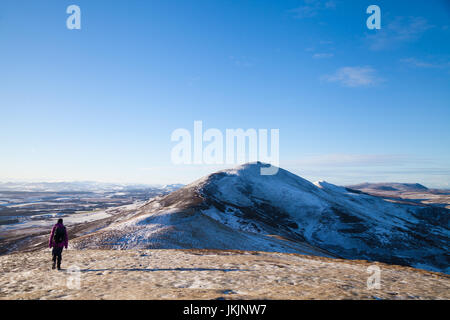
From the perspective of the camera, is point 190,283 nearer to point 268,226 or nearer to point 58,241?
point 58,241

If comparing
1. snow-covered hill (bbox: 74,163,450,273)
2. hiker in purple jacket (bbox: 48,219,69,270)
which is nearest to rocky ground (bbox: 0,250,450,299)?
hiker in purple jacket (bbox: 48,219,69,270)

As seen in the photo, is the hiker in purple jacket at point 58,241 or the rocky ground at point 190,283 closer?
the rocky ground at point 190,283

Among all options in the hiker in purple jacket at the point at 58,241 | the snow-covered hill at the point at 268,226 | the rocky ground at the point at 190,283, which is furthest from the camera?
the snow-covered hill at the point at 268,226

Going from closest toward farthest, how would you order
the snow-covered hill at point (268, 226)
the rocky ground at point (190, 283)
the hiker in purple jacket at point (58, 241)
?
the rocky ground at point (190, 283), the hiker in purple jacket at point (58, 241), the snow-covered hill at point (268, 226)

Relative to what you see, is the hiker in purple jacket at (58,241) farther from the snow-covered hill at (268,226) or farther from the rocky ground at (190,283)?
the snow-covered hill at (268,226)

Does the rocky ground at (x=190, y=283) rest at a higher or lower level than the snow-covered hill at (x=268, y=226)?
higher

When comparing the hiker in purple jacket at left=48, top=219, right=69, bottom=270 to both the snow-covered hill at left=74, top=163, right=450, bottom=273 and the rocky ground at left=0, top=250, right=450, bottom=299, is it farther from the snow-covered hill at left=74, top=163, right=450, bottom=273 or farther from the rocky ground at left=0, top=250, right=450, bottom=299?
the snow-covered hill at left=74, top=163, right=450, bottom=273

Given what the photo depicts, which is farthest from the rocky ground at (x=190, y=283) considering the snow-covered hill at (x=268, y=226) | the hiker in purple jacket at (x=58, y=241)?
the snow-covered hill at (x=268, y=226)
